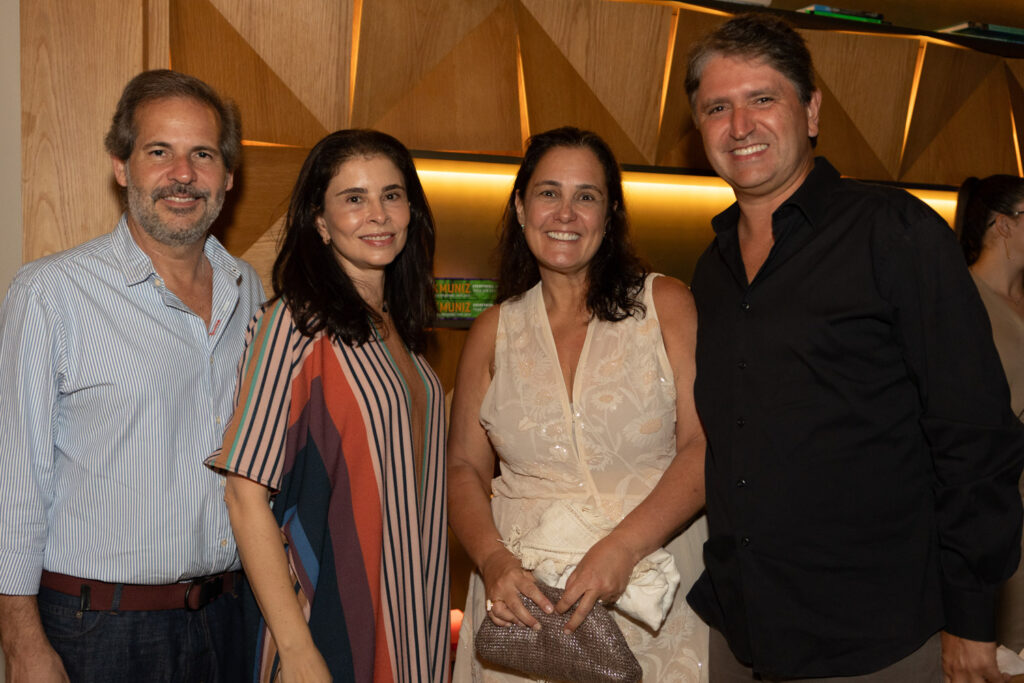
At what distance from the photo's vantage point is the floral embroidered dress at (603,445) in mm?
1985

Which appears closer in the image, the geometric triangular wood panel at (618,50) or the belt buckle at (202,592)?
the belt buckle at (202,592)

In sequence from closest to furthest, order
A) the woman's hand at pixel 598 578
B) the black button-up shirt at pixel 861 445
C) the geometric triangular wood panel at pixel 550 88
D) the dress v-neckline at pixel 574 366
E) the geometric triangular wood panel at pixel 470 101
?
the black button-up shirt at pixel 861 445
the woman's hand at pixel 598 578
the dress v-neckline at pixel 574 366
the geometric triangular wood panel at pixel 470 101
the geometric triangular wood panel at pixel 550 88

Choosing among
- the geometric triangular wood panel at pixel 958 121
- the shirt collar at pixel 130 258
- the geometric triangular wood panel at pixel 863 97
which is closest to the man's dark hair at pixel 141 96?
the shirt collar at pixel 130 258

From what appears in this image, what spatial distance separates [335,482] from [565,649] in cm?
58

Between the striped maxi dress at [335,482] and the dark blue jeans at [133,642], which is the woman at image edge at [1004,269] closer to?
the striped maxi dress at [335,482]

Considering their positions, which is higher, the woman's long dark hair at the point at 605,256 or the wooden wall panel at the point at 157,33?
the wooden wall panel at the point at 157,33

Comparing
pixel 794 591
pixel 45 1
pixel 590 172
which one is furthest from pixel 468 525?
pixel 45 1

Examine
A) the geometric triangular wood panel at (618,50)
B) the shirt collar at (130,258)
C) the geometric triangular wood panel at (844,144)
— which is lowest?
the shirt collar at (130,258)

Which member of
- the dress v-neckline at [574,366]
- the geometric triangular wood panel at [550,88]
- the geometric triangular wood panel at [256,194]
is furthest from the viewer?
the geometric triangular wood panel at [550,88]

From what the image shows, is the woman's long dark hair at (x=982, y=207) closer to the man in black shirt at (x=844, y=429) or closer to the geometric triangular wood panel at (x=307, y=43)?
the man in black shirt at (x=844, y=429)

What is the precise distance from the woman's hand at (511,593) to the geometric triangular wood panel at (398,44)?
174 centimetres

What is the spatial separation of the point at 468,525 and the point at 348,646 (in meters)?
0.43

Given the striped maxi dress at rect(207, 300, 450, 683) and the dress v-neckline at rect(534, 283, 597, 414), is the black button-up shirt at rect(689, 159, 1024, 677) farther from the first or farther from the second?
the striped maxi dress at rect(207, 300, 450, 683)

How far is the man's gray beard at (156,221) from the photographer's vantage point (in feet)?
6.66
